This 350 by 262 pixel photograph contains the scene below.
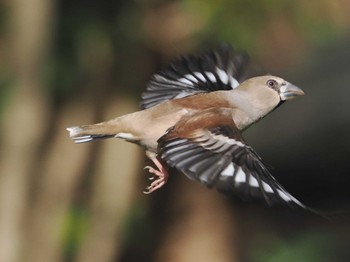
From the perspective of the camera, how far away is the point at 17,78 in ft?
19.3

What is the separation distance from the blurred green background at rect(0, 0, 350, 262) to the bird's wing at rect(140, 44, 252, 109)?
6.25ft

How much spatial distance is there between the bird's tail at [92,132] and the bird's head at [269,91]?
1.17 ft

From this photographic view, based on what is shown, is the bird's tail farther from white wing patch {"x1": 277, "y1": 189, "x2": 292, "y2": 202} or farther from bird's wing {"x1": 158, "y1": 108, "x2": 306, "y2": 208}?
white wing patch {"x1": 277, "y1": 189, "x2": 292, "y2": 202}

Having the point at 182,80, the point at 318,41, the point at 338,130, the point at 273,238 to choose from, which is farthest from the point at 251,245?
the point at 182,80

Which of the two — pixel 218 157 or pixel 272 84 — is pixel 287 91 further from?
pixel 218 157

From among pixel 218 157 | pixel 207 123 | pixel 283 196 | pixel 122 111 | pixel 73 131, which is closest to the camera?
pixel 283 196

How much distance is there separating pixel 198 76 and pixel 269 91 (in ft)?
1.24

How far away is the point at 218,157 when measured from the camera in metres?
2.64

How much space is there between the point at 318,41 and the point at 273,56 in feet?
2.42

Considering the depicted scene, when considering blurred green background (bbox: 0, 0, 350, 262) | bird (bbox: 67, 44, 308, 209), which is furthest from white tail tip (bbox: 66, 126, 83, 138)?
blurred green background (bbox: 0, 0, 350, 262)

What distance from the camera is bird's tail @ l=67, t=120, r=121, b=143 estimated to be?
2.88m

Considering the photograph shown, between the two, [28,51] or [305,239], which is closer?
[28,51]

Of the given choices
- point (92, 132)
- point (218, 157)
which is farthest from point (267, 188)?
point (92, 132)

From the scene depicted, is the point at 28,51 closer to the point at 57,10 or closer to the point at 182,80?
the point at 57,10
